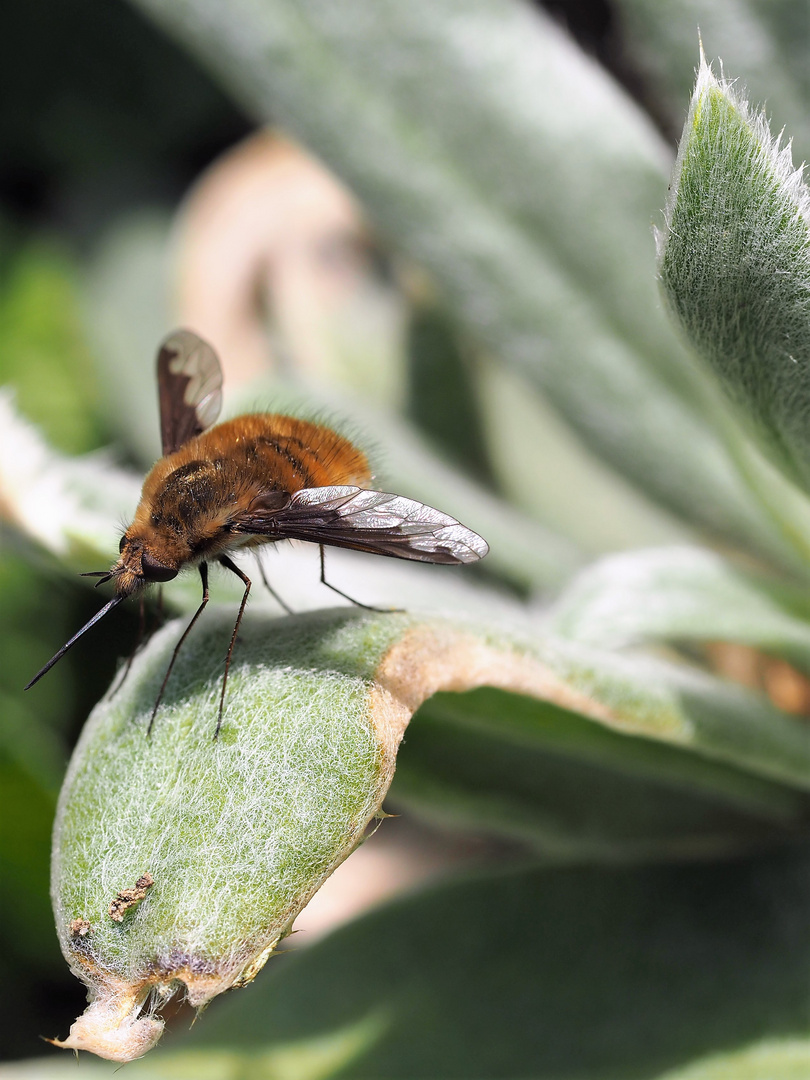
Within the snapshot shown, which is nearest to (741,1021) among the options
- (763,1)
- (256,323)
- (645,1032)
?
(645,1032)

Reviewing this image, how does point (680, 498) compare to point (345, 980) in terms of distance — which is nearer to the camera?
point (345, 980)

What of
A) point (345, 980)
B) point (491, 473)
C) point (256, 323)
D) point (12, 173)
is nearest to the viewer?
point (345, 980)

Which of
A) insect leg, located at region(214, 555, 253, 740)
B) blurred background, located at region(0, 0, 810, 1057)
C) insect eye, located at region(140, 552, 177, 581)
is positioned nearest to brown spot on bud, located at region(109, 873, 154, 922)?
insect leg, located at region(214, 555, 253, 740)

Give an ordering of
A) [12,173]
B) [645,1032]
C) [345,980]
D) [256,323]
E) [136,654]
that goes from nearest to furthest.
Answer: [136,654]
[645,1032]
[345,980]
[256,323]
[12,173]

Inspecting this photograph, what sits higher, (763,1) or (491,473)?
(763,1)

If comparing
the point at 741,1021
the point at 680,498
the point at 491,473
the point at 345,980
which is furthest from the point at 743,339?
the point at 491,473

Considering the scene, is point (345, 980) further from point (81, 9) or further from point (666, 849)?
point (81, 9)

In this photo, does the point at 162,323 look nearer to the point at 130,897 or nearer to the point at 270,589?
the point at 270,589

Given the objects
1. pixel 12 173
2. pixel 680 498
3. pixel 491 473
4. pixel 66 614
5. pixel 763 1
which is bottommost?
pixel 66 614
